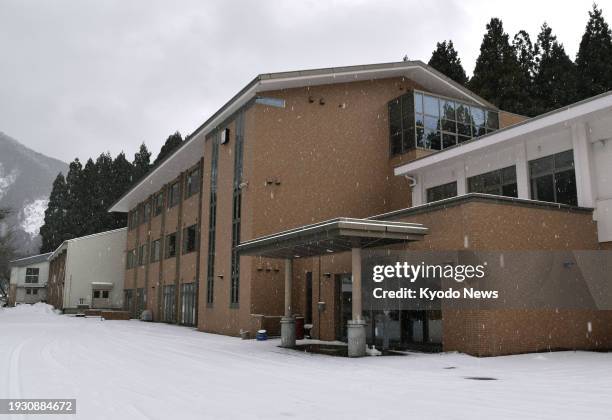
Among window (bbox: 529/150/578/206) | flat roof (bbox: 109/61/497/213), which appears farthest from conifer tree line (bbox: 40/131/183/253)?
window (bbox: 529/150/578/206)

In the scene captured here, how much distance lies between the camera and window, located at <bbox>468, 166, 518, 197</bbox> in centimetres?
2128

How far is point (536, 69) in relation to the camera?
50.3 meters

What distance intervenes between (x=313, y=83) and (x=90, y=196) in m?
54.2

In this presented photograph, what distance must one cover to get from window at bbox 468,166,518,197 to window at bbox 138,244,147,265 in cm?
2894

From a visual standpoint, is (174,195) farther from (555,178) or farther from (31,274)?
(31,274)

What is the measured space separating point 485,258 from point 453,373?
14.4 ft

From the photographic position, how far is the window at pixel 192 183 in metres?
33.0

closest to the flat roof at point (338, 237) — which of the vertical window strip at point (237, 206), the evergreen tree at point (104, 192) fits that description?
the vertical window strip at point (237, 206)

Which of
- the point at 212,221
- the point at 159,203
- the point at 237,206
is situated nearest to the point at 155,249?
the point at 159,203

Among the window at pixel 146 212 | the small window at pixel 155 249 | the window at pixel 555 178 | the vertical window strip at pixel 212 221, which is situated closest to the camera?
the window at pixel 555 178

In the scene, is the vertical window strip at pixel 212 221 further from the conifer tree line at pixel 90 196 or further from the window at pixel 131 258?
the conifer tree line at pixel 90 196

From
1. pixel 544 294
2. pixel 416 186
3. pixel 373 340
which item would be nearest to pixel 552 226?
pixel 544 294

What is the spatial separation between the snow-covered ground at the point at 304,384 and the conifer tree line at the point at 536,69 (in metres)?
33.6

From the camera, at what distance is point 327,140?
83.5 ft
